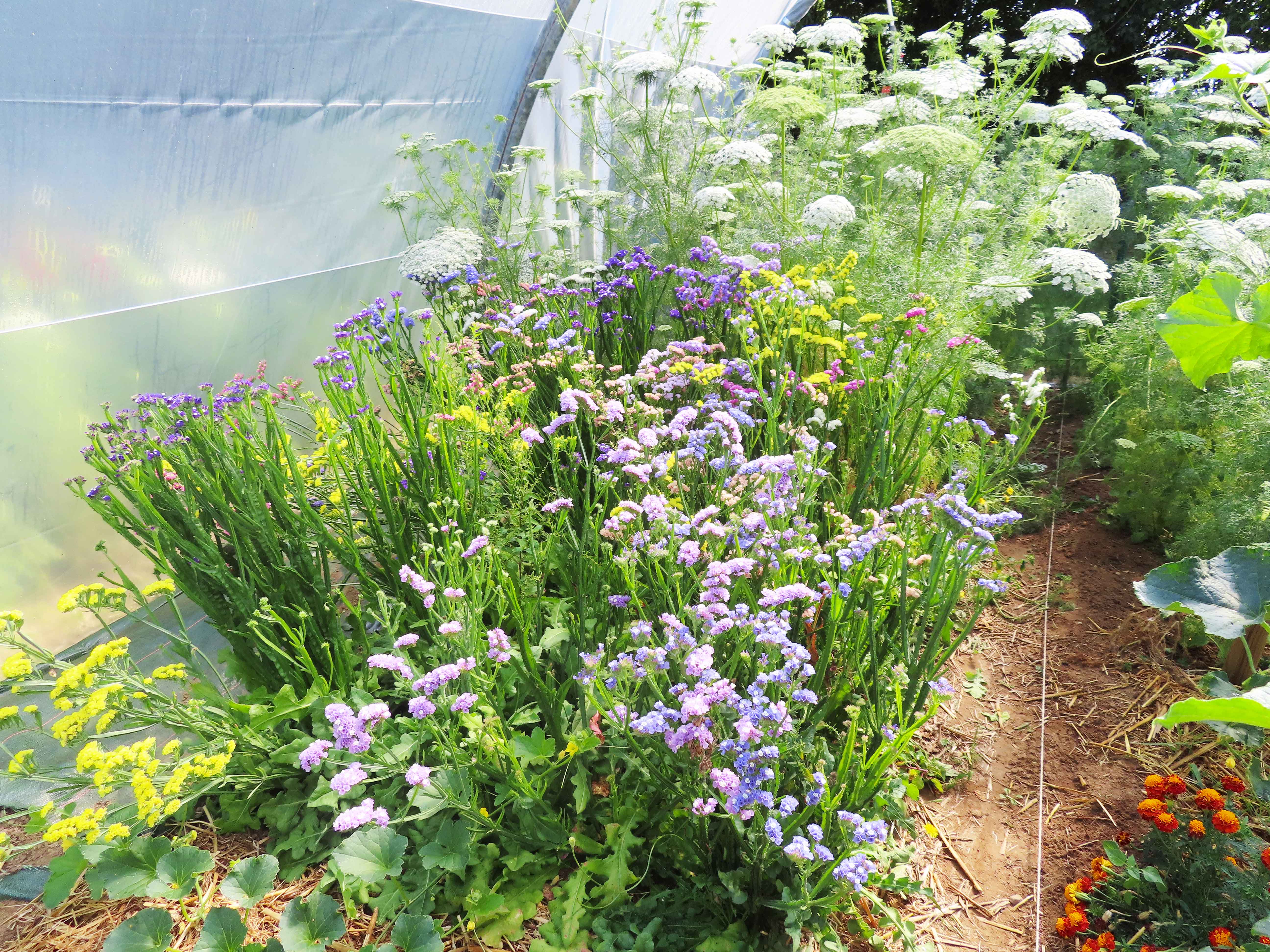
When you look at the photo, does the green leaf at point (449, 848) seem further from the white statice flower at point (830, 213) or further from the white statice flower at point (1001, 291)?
the white statice flower at point (1001, 291)

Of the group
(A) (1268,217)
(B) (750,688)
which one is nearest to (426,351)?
(B) (750,688)

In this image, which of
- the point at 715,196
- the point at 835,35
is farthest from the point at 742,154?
the point at 835,35

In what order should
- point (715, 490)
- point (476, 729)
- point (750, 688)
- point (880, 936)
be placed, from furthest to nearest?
point (715, 490) < point (880, 936) < point (476, 729) < point (750, 688)

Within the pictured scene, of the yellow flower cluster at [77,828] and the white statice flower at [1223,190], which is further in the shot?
the white statice flower at [1223,190]

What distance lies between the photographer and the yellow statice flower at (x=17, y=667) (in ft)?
4.83

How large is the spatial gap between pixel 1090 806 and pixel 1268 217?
2405 millimetres

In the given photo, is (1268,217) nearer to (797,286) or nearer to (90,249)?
(797,286)

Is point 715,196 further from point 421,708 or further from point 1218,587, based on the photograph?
point 421,708

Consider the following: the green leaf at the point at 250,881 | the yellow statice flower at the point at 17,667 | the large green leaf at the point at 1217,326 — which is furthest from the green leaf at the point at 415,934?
the large green leaf at the point at 1217,326

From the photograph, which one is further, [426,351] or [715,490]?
[426,351]

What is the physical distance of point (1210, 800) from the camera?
163 centimetres

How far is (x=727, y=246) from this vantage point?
3619 mm

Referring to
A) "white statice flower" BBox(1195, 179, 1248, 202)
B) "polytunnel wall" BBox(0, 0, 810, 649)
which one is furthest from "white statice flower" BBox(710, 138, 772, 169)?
"white statice flower" BBox(1195, 179, 1248, 202)

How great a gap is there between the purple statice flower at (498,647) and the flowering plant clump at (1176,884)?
1.38m
